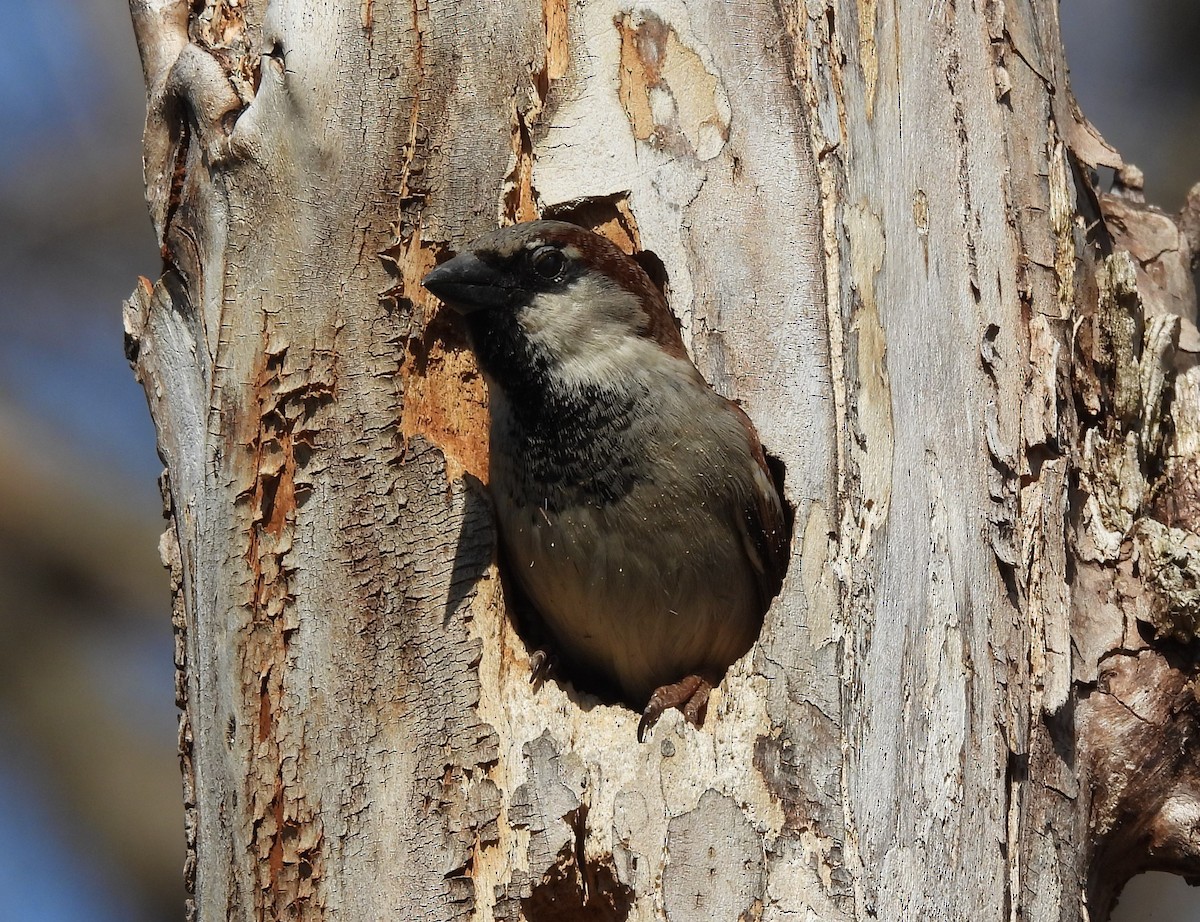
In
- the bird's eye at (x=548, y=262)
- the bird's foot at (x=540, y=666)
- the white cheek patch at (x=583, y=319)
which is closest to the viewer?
the bird's foot at (x=540, y=666)

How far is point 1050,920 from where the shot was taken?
9.53 feet

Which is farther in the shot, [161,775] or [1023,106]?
[161,775]

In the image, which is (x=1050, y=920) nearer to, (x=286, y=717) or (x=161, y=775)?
(x=286, y=717)

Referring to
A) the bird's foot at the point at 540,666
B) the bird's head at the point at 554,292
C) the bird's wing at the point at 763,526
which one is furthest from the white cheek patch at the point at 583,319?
the bird's foot at the point at 540,666

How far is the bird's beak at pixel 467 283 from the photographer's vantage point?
110 inches

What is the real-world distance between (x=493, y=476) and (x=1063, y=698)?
1290 millimetres

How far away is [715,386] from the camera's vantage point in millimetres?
2852

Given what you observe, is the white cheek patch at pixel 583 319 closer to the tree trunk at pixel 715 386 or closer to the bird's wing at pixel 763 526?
the tree trunk at pixel 715 386

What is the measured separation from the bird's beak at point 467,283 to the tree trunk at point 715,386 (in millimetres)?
106

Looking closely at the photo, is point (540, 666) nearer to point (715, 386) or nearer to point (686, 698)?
point (686, 698)

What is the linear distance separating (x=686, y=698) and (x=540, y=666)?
0.36 meters

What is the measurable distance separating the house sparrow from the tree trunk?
0.10 metres

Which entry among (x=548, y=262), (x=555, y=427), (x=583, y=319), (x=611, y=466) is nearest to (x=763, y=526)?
(x=611, y=466)

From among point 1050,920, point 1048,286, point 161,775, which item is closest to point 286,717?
point 1050,920
